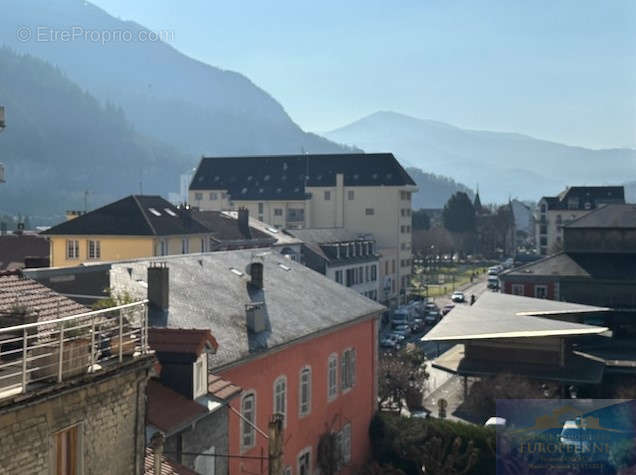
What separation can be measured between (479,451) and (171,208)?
3182 cm

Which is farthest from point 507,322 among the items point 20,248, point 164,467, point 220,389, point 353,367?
point 20,248

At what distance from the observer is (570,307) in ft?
147

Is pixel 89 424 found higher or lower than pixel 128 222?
lower

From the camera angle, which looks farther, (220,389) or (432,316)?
(432,316)

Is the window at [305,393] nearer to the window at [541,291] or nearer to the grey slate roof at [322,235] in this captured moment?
the window at [541,291]

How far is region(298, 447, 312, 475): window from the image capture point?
80.1 feet

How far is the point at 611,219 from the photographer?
180ft

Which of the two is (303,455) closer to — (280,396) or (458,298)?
(280,396)

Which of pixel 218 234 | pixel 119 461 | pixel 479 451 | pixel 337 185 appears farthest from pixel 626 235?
pixel 119 461

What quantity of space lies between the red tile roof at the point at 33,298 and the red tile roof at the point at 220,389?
21.2 ft

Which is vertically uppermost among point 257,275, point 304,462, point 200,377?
point 257,275

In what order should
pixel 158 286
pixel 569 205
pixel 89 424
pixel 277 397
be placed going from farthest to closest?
pixel 569 205 → pixel 277 397 → pixel 158 286 → pixel 89 424

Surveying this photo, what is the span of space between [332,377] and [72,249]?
25.5m

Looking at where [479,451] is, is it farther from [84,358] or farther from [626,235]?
[626,235]
